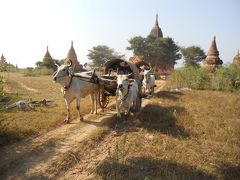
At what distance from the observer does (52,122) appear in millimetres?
9094

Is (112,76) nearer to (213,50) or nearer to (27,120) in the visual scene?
(27,120)

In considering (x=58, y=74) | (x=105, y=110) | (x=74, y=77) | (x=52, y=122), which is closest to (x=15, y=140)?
(x=52, y=122)

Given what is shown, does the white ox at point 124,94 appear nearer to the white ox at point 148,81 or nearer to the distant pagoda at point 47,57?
the white ox at point 148,81

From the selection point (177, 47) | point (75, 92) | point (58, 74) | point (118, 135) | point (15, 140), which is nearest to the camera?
point (15, 140)

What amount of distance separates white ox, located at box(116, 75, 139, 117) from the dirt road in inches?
42.7

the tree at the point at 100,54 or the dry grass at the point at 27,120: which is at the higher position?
the tree at the point at 100,54

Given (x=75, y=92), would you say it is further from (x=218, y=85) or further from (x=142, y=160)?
(x=218, y=85)

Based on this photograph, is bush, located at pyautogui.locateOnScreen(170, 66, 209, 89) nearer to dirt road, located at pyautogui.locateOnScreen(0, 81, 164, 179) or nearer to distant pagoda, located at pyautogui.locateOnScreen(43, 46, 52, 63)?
dirt road, located at pyautogui.locateOnScreen(0, 81, 164, 179)

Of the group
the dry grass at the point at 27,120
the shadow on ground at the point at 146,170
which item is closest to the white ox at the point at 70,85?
the dry grass at the point at 27,120

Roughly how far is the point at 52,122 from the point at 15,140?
72.8 inches

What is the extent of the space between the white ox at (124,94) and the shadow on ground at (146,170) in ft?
10.7

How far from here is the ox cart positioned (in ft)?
33.2

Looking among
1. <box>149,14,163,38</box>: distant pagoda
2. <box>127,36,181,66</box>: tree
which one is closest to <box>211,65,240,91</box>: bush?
<box>127,36,181,66</box>: tree

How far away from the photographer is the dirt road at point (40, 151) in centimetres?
564
